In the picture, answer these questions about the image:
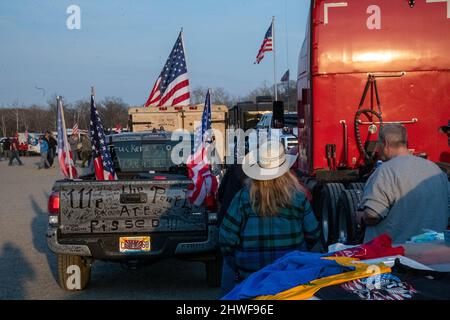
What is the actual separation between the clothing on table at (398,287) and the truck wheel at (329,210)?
6.40 metres

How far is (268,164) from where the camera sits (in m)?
4.34

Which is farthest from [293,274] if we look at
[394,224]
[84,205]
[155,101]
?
[155,101]

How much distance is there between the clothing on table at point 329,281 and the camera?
8.89 ft

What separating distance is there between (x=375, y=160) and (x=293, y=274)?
667cm

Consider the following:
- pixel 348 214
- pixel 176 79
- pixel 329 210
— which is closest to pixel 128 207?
pixel 348 214

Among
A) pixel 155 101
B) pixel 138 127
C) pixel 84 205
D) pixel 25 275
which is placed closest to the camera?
pixel 84 205

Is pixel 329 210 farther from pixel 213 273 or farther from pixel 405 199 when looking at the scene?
pixel 405 199

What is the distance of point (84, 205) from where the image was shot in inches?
291

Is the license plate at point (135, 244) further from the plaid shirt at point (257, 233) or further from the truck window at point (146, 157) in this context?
the plaid shirt at point (257, 233)

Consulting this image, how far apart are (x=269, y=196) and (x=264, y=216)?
0.44 ft

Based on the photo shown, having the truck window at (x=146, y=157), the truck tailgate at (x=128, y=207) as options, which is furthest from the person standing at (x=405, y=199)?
the truck window at (x=146, y=157)

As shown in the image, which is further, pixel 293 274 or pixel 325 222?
pixel 325 222

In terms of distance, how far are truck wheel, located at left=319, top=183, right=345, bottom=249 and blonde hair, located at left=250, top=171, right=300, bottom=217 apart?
16.2 ft

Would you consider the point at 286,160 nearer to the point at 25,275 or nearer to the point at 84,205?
the point at 84,205
